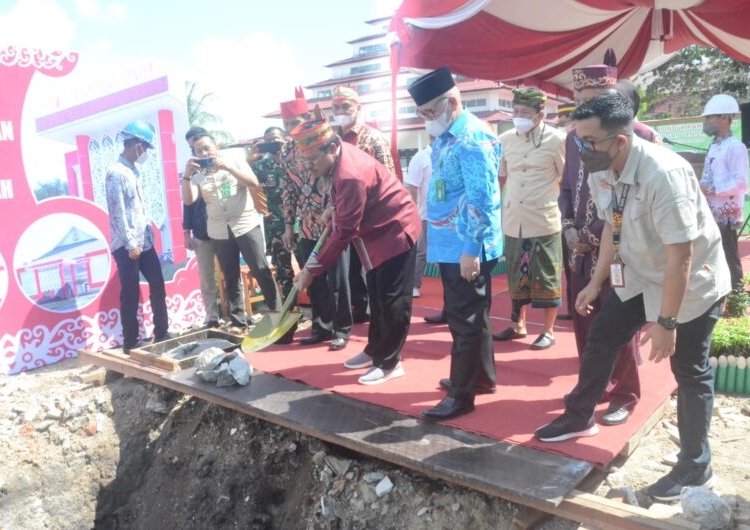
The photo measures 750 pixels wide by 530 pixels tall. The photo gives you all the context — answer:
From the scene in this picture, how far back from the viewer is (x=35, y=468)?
13.2ft

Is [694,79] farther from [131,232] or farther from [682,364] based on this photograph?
[682,364]

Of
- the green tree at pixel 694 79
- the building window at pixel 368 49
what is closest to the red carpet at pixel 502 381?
the green tree at pixel 694 79

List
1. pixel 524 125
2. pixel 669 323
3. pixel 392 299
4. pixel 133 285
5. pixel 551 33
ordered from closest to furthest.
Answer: pixel 669 323 < pixel 392 299 < pixel 524 125 < pixel 133 285 < pixel 551 33

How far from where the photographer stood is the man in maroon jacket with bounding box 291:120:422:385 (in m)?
3.16

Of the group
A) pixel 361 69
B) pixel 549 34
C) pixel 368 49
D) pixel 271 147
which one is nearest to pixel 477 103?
pixel 361 69

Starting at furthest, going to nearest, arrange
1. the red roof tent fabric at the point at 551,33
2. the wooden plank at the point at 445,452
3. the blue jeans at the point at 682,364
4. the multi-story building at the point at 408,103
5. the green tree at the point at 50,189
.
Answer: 1. the multi-story building at the point at 408,103
2. the green tree at the point at 50,189
3. the red roof tent fabric at the point at 551,33
4. the blue jeans at the point at 682,364
5. the wooden plank at the point at 445,452

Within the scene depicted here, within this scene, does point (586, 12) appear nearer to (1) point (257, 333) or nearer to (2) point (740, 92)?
(1) point (257, 333)

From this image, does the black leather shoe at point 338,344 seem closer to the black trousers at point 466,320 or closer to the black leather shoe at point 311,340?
the black leather shoe at point 311,340

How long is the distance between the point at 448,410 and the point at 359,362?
3.26ft

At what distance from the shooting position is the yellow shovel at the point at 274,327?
3.81 meters

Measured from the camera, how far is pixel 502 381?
3.42 meters

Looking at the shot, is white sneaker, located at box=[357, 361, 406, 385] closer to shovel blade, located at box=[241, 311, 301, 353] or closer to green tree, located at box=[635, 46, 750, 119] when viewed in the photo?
shovel blade, located at box=[241, 311, 301, 353]

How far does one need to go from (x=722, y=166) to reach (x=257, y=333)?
12.9 feet

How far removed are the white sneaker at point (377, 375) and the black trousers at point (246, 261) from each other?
1.76 meters
